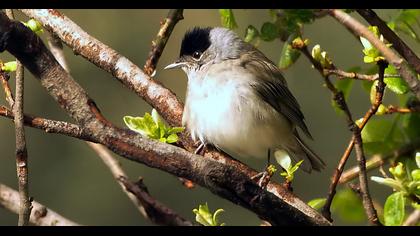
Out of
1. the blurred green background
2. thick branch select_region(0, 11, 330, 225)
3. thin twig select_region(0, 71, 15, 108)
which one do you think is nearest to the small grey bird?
thin twig select_region(0, 71, 15, 108)

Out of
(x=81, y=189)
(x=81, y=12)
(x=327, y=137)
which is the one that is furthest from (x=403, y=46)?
(x=81, y=12)

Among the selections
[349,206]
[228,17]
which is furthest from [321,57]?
[349,206]

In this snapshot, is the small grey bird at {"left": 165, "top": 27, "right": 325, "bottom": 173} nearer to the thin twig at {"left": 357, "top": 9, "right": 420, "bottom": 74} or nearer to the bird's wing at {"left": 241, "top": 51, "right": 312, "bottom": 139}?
the bird's wing at {"left": 241, "top": 51, "right": 312, "bottom": 139}

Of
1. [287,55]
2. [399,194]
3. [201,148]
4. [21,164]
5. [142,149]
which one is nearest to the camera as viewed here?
[142,149]

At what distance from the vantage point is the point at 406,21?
236 centimetres

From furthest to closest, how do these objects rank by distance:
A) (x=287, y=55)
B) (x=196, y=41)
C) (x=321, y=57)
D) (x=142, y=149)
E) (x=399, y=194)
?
(x=196, y=41) < (x=287, y=55) < (x=321, y=57) < (x=399, y=194) < (x=142, y=149)

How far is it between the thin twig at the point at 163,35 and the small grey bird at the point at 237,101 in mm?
246

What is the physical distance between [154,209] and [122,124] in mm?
5246

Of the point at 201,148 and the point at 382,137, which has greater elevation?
the point at 382,137

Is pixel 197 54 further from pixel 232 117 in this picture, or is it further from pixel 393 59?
pixel 393 59

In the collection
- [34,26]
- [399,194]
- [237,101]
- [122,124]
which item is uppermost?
[34,26]

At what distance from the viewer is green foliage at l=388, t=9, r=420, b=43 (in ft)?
7.73

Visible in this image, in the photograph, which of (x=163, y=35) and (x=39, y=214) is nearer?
(x=39, y=214)

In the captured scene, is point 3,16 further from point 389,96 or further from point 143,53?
point 143,53
